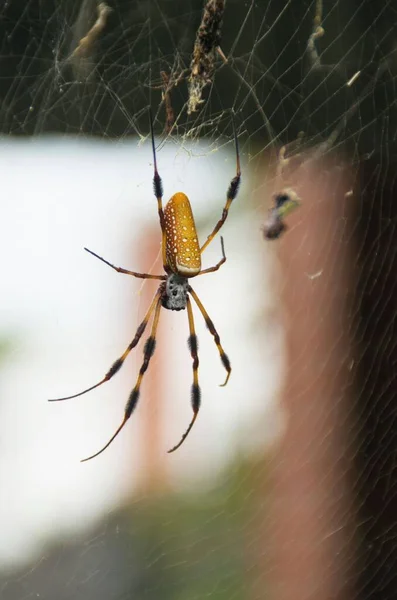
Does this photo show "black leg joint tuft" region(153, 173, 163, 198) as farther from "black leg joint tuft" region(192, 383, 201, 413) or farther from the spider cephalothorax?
"black leg joint tuft" region(192, 383, 201, 413)

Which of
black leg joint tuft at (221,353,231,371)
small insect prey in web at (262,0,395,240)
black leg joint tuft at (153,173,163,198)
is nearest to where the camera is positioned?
black leg joint tuft at (153,173,163,198)

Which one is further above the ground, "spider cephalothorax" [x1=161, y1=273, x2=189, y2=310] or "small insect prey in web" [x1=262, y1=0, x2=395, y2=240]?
"small insect prey in web" [x1=262, y1=0, x2=395, y2=240]

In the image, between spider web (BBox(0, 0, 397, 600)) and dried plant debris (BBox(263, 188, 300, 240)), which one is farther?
dried plant debris (BBox(263, 188, 300, 240))

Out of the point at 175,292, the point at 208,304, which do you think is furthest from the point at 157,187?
the point at 208,304

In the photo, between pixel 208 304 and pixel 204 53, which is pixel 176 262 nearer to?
pixel 204 53

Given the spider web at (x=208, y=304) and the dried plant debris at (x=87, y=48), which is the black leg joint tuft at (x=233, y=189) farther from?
the dried plant debris at (x=87, y=48)

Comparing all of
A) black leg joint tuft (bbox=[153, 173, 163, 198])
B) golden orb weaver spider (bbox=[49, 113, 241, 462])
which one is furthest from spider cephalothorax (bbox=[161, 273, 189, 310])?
black leg joint tuft (bbox=[153, 173, 163, 198])

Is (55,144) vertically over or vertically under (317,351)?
over

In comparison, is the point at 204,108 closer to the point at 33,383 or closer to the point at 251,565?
the point at 33,383

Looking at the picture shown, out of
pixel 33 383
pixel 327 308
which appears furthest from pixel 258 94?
pixel 33 383

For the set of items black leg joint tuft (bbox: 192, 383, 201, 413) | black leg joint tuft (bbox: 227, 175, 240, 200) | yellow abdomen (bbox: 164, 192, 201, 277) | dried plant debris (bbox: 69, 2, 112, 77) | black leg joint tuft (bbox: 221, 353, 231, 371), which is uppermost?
dried plant debris (bbox: 69, 2, 112, 77)
